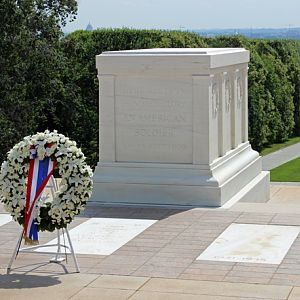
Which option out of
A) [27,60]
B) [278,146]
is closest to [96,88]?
[27,60]

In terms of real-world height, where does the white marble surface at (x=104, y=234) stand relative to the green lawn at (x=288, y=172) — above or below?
above

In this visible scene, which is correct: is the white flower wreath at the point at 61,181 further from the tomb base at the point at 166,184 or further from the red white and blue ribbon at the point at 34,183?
the tomb base at the point at 166,184

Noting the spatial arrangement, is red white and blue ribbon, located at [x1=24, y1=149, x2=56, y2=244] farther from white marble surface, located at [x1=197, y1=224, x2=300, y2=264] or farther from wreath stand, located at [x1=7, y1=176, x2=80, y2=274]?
white marble surface, located at [x1=197, y1=224, x2=300, y2=264]

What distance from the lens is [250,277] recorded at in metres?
7.56

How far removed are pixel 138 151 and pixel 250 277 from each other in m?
4.08

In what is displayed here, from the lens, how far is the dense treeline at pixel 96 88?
20.3 metres

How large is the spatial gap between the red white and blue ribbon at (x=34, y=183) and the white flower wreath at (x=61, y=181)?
5 centimetres

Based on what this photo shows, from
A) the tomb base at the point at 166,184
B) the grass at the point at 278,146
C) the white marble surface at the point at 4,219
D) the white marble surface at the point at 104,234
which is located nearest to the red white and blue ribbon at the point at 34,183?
the white marble surface at the point at 104,234

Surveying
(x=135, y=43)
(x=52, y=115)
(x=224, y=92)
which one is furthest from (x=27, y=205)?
(x=135, y=43)

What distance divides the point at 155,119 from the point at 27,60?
9273mm

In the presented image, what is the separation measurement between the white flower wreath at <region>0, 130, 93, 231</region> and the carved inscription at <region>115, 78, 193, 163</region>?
11.6ft

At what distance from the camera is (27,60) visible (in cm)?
1991

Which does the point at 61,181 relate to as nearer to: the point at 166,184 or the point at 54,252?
the point at 54,252

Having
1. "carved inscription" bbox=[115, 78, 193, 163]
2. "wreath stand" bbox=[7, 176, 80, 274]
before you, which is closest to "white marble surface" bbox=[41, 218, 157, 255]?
"wreath stand" bbox=[7, 176, 80, 274]
